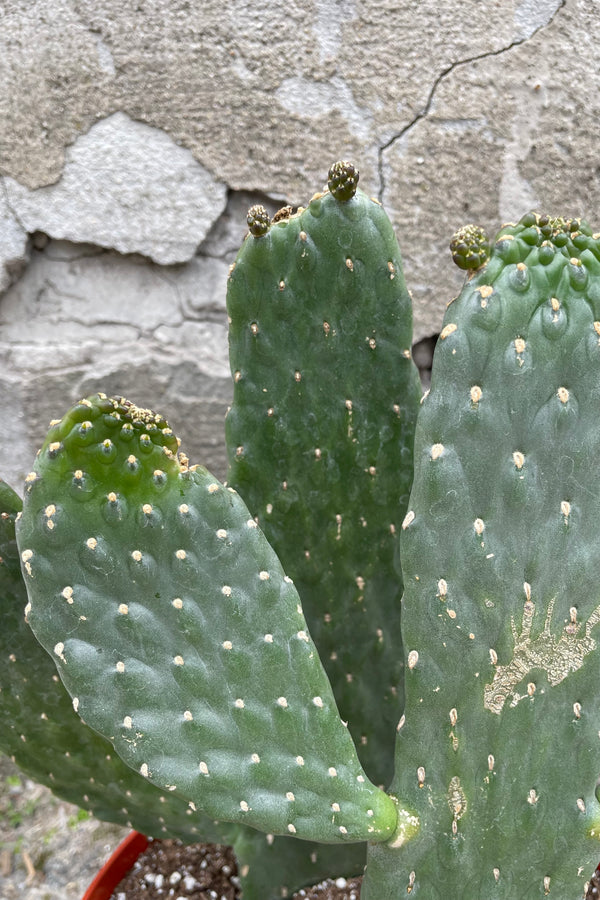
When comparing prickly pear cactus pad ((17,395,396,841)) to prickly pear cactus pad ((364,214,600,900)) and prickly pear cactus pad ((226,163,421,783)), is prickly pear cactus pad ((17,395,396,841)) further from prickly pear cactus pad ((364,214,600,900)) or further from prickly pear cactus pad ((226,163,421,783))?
prickly pear cactus pad ((226,163,421,783))

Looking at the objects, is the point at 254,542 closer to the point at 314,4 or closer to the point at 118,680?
the point at 118,680

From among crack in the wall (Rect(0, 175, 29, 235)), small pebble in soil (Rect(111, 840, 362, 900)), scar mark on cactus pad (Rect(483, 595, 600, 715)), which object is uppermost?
crack in the wall (Rect(0, 175, 29, 235))

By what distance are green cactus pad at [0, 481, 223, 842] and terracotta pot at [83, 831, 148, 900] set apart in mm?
142

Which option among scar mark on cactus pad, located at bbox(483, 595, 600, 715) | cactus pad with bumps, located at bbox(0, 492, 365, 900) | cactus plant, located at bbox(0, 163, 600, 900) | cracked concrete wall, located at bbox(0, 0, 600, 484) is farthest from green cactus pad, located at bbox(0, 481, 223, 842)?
cracked concrete wall, located at bbox(0, 0, 600, 484)

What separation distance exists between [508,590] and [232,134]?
0.96m

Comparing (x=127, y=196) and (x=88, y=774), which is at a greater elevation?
(x=127, y=196)

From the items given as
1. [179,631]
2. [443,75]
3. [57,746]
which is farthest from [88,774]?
[443,75]

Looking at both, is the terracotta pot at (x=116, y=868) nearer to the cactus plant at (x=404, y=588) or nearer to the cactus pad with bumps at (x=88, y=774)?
the cactus pad with bumps at (x=88, y=774)

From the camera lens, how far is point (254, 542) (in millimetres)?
732

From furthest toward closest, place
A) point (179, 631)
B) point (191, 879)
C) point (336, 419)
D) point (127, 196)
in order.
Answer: point (127, 196), point (191, 879), point (336, 419), point (179, 631)

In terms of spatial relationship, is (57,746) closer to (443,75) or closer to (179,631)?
(179,631)

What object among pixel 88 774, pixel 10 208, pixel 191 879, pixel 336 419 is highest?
pixel 10 208

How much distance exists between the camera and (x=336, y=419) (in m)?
0.95

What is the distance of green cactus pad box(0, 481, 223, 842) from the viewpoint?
94cm
